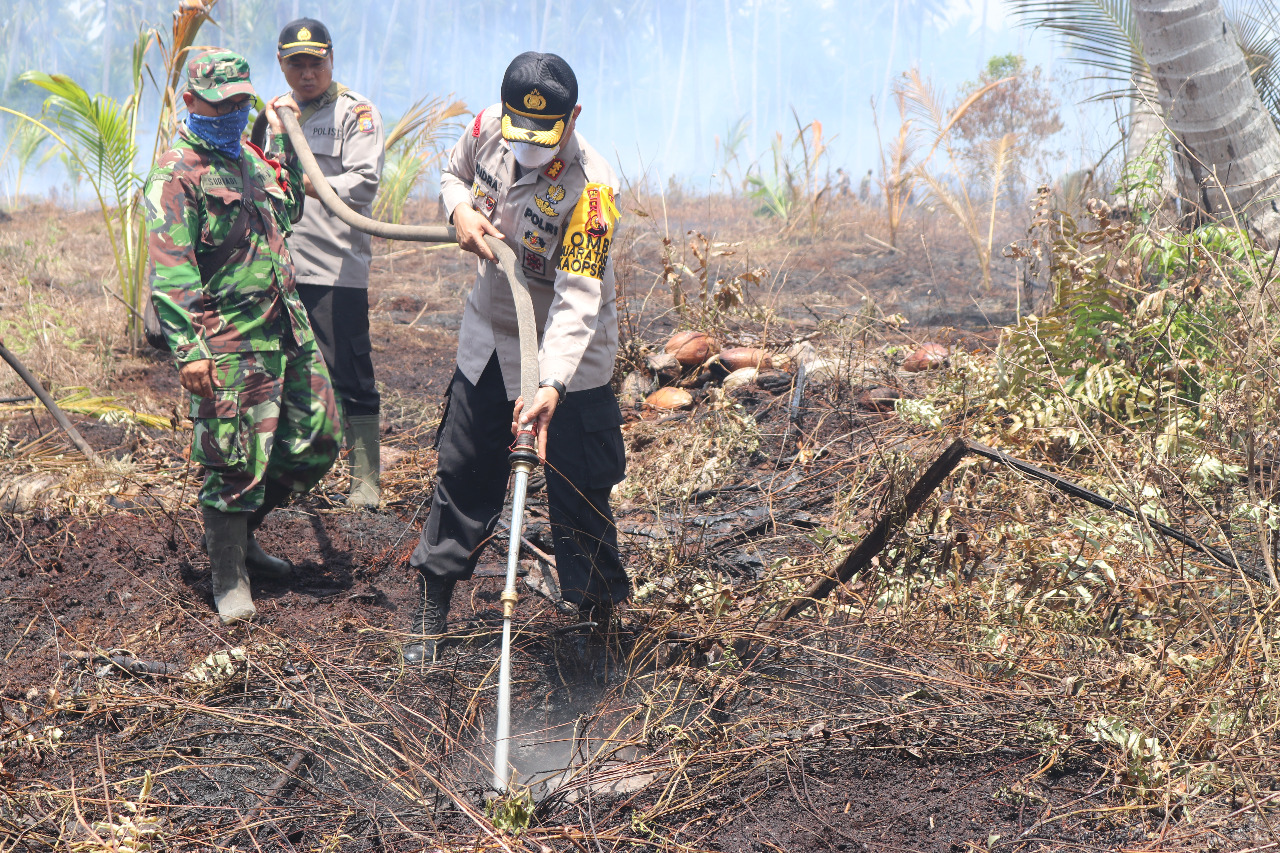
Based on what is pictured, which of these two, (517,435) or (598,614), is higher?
(517,435)

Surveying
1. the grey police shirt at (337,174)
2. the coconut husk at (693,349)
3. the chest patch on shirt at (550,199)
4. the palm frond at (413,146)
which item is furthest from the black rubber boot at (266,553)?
the palm frond at (413,146)

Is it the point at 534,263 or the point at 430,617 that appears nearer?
the point at 534,263

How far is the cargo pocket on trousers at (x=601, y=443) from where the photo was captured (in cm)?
243

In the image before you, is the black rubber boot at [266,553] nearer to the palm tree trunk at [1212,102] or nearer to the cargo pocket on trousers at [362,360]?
the cargo pocket on trousers at [362,360]

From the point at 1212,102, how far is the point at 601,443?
341 cm

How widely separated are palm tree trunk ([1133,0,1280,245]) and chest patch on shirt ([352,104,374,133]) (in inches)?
136

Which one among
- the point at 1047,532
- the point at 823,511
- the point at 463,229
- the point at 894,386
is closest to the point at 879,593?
the point at 1047,532

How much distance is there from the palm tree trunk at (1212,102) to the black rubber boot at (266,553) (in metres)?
3.95

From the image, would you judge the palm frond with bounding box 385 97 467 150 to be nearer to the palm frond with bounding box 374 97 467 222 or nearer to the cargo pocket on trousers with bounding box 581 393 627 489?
the palm frond with bounding box 374 97 467 222

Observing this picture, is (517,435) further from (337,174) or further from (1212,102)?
(1212,102)

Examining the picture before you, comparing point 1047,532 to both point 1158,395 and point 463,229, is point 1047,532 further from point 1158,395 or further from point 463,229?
point 463,229

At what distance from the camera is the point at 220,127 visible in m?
2.66

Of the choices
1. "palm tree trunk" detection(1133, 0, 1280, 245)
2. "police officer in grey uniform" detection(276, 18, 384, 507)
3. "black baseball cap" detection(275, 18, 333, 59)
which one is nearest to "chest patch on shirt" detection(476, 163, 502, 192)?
"police officer in grey uniform" detection(276, 18, 384, 507)

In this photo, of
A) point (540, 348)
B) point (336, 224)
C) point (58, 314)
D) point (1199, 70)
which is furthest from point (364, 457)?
point (1199, 70)
